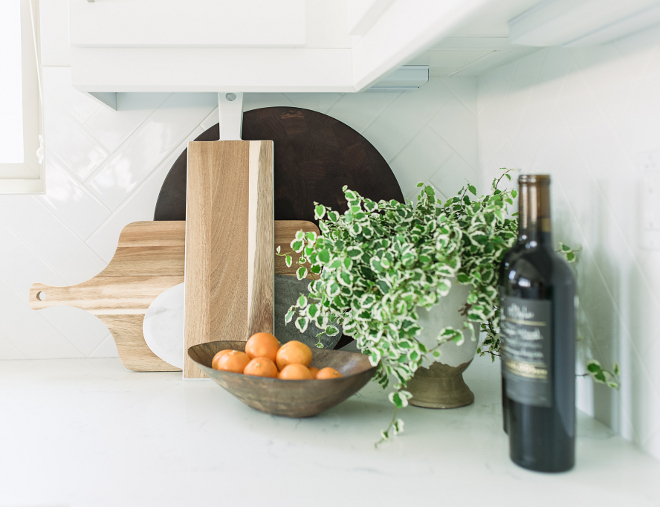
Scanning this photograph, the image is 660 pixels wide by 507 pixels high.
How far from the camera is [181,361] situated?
3.30 ft

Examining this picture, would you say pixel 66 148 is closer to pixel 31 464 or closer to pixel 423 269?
pixel 31 464

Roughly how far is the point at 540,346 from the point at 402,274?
0.66ft

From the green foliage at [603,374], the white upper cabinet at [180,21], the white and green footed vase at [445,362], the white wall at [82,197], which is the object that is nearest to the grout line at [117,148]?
the white wall at [82,197]

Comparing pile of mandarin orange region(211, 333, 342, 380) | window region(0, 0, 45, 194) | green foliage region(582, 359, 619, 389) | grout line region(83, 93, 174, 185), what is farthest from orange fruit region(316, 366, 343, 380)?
window region(0, 0, 45, 194)

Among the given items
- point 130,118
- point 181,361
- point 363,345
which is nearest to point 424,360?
point 363,345

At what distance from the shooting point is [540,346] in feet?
1.86

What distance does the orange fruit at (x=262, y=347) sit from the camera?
0.80 m

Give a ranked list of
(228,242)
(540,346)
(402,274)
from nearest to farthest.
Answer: (540,346) < (402,274) < (228,242)

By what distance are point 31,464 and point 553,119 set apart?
→ 3.14 feet

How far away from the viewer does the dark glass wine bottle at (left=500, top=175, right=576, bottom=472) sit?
0.56 meters

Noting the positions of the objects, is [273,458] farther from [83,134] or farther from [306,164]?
[83,134]

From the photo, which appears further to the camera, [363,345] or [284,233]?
[284,233]

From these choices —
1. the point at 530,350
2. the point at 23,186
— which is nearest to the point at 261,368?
the point at 530,350

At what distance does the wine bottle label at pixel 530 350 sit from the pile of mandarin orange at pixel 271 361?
256 mm
